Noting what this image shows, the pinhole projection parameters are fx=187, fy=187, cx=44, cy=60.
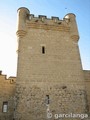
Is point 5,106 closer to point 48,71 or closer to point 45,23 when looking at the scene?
point 48,71

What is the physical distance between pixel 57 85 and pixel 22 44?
4.36 metres

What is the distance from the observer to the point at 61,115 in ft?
42.9

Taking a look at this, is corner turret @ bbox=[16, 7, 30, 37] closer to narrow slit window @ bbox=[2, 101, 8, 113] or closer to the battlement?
the battlement

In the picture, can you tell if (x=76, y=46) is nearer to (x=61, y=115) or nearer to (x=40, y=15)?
(x=40, y=15)

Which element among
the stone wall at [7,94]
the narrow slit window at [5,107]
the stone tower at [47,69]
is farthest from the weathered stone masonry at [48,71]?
the narrow slit window at [5,107]

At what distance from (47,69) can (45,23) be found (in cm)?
441

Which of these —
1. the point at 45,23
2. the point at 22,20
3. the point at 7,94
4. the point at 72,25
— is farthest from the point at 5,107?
the point at 72,25

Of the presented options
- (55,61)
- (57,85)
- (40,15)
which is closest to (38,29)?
(40,15)

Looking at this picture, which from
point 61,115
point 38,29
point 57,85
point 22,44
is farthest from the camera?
point 38,29

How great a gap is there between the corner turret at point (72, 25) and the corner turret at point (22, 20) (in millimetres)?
3761

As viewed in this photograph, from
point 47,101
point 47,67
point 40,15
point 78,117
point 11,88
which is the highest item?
point 40,15

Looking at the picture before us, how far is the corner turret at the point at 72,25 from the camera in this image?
53.7 feet

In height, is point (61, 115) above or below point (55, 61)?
below

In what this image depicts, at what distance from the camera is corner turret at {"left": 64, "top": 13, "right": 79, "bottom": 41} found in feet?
53.7
